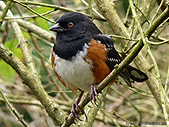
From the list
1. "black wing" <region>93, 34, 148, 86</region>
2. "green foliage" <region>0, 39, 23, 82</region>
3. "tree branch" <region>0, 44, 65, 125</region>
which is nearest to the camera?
"tree branch" <region>0, 44, 65, 125</region>

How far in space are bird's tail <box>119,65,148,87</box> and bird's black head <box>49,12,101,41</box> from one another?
53 centimetres

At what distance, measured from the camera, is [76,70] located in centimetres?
251

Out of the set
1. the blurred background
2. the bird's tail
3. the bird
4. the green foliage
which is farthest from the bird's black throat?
the green foliage

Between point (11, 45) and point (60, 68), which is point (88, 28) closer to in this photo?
point (60, 68)

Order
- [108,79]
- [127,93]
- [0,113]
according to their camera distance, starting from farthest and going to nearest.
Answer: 1. [127,93]
2. [0,113]
3. [108,79]

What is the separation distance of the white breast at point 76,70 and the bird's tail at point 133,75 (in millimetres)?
370

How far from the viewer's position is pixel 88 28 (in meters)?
2.78

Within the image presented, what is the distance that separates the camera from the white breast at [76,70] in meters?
2.48

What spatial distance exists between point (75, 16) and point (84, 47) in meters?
0.46

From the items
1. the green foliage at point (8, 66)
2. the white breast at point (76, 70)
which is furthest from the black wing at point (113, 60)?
the green foliage at point (8, 66)

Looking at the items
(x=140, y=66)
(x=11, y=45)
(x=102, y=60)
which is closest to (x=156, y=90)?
(x=140, y=66)

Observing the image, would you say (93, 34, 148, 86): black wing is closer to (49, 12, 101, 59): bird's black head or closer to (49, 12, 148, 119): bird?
(49, 12, 148, 119): bird

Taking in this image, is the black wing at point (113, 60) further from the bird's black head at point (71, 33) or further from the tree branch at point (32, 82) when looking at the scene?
the tree branch at point (32, 82)

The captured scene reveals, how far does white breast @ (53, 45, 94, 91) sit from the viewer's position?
248cm
